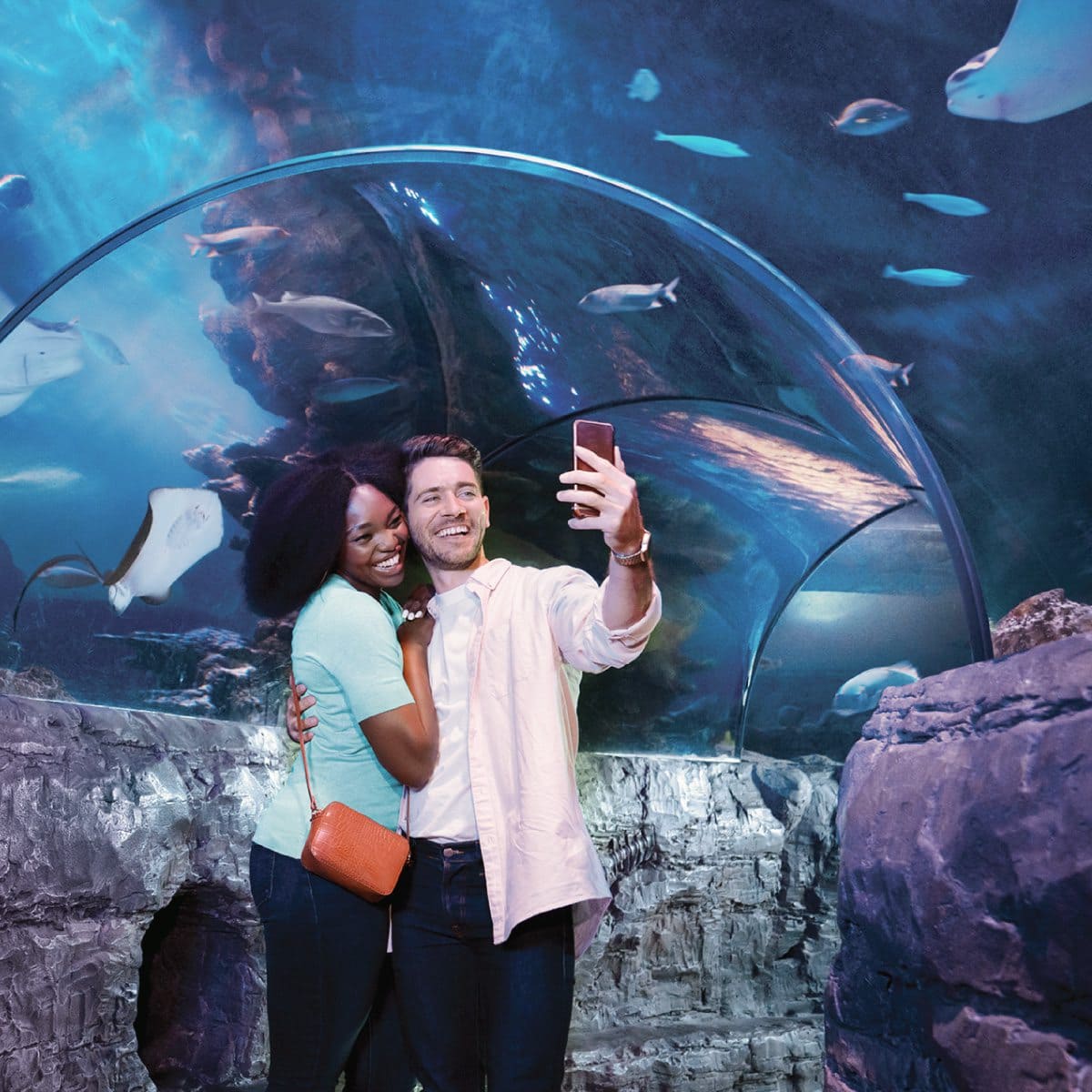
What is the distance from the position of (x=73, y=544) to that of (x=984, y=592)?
488cm

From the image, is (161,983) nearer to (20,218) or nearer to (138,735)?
(138,735)

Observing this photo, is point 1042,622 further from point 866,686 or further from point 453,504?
point 866,686

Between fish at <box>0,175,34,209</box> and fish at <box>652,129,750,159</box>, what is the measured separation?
8.88 feet

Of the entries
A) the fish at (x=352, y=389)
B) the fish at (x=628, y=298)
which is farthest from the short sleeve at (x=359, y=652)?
the fish at (x=352, y=389)

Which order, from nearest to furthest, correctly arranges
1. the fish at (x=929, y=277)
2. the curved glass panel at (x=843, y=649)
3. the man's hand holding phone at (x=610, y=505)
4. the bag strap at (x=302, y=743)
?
1. the man's hand holding phone at (x=610, y=505)
2. the bag strap at (x=302, y=743)
3. the fish at (x=929, y=277)
4. the curved glass panel at (x=843, y=649)

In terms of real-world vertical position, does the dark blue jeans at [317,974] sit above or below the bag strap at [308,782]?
below

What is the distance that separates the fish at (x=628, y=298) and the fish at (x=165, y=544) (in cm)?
239

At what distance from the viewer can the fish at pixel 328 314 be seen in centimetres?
533

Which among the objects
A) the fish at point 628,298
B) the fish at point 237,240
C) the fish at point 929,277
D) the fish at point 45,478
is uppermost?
the fish at point 237,240

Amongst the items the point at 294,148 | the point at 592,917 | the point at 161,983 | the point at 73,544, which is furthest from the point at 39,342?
the point at 592,917

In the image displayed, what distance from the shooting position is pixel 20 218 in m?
4.60

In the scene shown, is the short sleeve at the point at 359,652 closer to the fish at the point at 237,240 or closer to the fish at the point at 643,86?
the fish at the point at 643,86

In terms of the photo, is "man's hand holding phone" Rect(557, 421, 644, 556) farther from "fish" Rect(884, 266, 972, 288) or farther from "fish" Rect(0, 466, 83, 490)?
"fish" Rect(0, 466, 83, 490)

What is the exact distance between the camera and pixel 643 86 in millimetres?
4355
